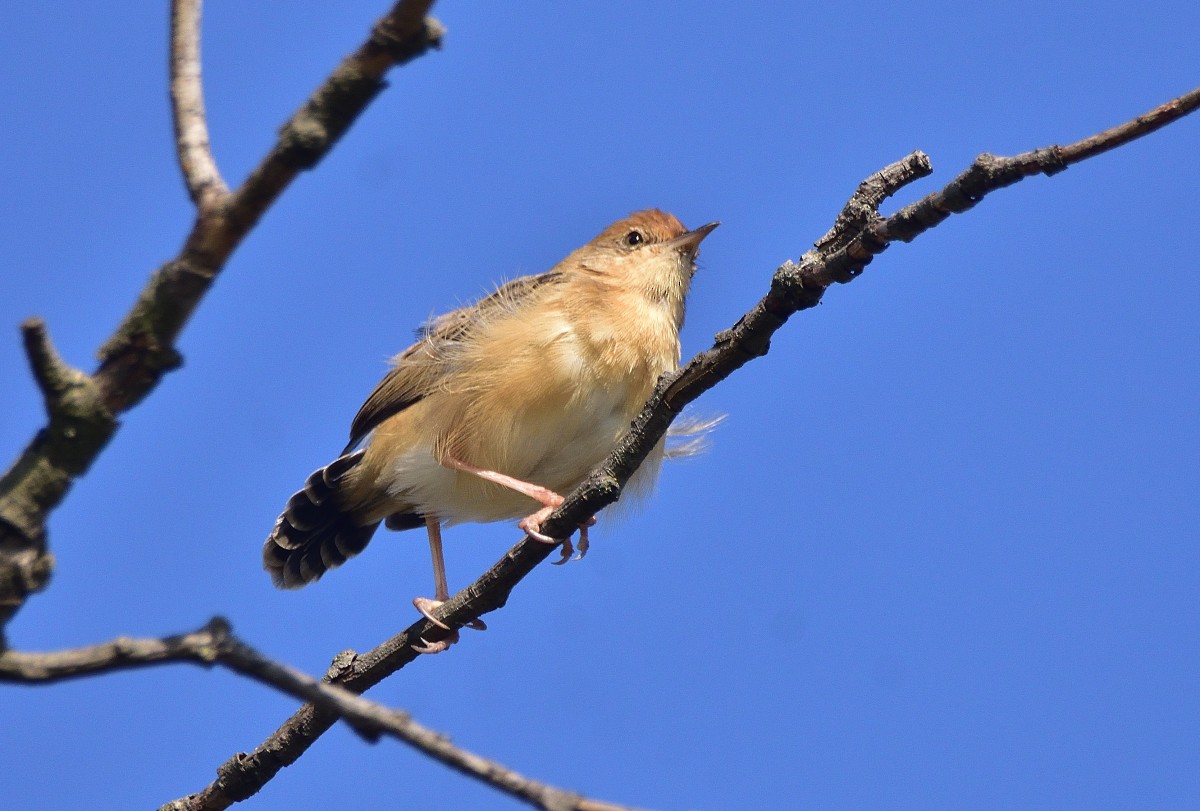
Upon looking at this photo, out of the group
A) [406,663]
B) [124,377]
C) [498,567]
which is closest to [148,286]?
[124,377]

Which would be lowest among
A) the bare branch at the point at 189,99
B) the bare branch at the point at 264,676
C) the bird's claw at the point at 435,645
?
the bare branch at the point at 264,676

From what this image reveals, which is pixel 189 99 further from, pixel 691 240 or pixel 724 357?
pixel 691 240

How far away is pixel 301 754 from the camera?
5422 mm

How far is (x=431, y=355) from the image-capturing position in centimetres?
794

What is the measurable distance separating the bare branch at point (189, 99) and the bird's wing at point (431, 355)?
4959 mm

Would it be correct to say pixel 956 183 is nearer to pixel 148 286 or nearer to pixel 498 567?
pixel 148 286

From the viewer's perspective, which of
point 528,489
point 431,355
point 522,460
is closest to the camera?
point 528,489

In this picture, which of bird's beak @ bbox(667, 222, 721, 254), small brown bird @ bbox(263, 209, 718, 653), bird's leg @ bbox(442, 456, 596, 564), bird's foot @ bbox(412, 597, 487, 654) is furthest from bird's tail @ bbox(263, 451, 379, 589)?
bird's beak @ bbox(667, 222, 721, 254)

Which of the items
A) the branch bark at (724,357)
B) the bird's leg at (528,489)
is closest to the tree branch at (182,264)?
the branch bark at (724,357)

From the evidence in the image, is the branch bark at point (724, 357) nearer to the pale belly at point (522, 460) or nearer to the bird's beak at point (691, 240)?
the pale belly at point (522, 460)

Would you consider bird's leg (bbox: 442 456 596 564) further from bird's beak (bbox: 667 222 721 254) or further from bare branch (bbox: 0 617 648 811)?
bare branch (bbox: 0 617 648 811)

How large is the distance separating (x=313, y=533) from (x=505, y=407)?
5.81 feet

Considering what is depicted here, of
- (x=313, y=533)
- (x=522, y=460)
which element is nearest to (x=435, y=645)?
(x=522, y=460)

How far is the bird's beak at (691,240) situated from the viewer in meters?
8.29
